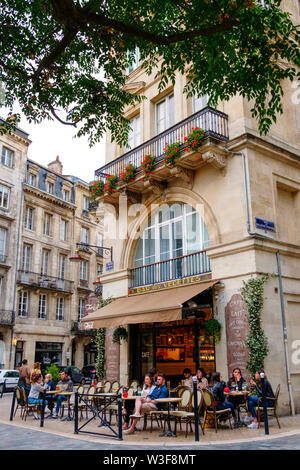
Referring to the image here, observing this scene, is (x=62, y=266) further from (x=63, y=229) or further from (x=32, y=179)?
(x=32, y=179)

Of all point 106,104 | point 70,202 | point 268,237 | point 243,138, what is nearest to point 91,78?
point 106,104

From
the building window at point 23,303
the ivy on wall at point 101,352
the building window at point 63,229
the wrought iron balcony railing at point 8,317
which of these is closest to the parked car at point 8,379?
the wrought iron balcony railing at point 8,317

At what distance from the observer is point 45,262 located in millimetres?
32406

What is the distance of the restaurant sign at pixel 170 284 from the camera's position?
12.6 meters

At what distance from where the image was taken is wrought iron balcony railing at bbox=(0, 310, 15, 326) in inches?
1082

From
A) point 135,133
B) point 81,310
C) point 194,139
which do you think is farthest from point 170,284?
point 81,310

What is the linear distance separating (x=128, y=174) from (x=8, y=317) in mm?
17150

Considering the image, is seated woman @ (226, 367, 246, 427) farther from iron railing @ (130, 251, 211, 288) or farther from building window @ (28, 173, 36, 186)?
building window @ (28, 173, 36, 186)

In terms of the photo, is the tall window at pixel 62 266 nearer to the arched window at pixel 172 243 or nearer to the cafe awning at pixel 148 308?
the arched window at pixel 172 243

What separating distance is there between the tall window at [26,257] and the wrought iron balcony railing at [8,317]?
11.5 feet

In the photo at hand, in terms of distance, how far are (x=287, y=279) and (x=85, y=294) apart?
25173 mm

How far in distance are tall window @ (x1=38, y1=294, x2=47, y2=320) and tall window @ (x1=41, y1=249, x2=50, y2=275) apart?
71.0 inches
